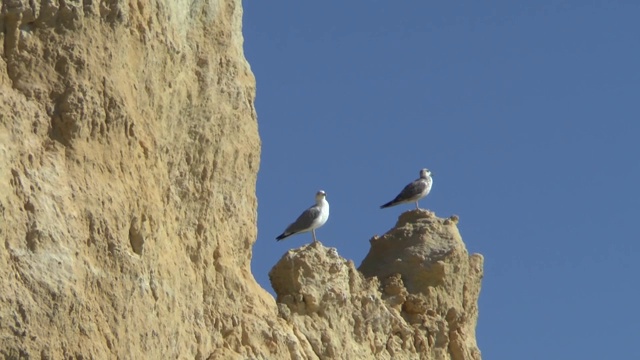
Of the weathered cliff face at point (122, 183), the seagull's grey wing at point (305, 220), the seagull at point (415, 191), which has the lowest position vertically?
the weathered cliff face at point (122, 183)

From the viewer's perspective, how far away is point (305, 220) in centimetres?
2502

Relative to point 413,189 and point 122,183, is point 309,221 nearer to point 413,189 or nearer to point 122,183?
point 413,189

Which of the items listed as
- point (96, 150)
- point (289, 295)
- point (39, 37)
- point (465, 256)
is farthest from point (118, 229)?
point (465, 256)

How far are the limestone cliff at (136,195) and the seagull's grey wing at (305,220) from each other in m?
1.56

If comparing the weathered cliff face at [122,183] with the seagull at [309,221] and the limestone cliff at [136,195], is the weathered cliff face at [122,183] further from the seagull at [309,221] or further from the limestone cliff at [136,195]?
the seagull at [309,221]

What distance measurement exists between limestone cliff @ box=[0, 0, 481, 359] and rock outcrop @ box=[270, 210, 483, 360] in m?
0.05

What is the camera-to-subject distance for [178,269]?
20.5 metres

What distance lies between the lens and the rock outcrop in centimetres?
2303

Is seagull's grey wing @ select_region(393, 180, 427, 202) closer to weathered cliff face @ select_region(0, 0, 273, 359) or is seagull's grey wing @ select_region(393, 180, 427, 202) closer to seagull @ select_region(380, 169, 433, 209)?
seagull @ select_region(380, 169, 433, 209)

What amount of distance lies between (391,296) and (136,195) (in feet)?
19.3

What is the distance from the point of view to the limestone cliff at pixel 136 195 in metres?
18.3

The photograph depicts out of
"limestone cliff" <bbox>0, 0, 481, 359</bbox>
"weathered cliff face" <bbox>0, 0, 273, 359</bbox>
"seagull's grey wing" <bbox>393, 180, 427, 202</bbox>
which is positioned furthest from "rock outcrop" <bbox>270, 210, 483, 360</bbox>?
"seagull's grey wing" <bbox>393, 180, 427, 202</bbox>

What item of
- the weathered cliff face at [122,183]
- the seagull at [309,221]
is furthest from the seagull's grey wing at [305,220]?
the weathered cliff face at [122,183]

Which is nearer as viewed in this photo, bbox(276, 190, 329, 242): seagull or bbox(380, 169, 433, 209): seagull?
bbox(276, 190, 329, 242): seagull
